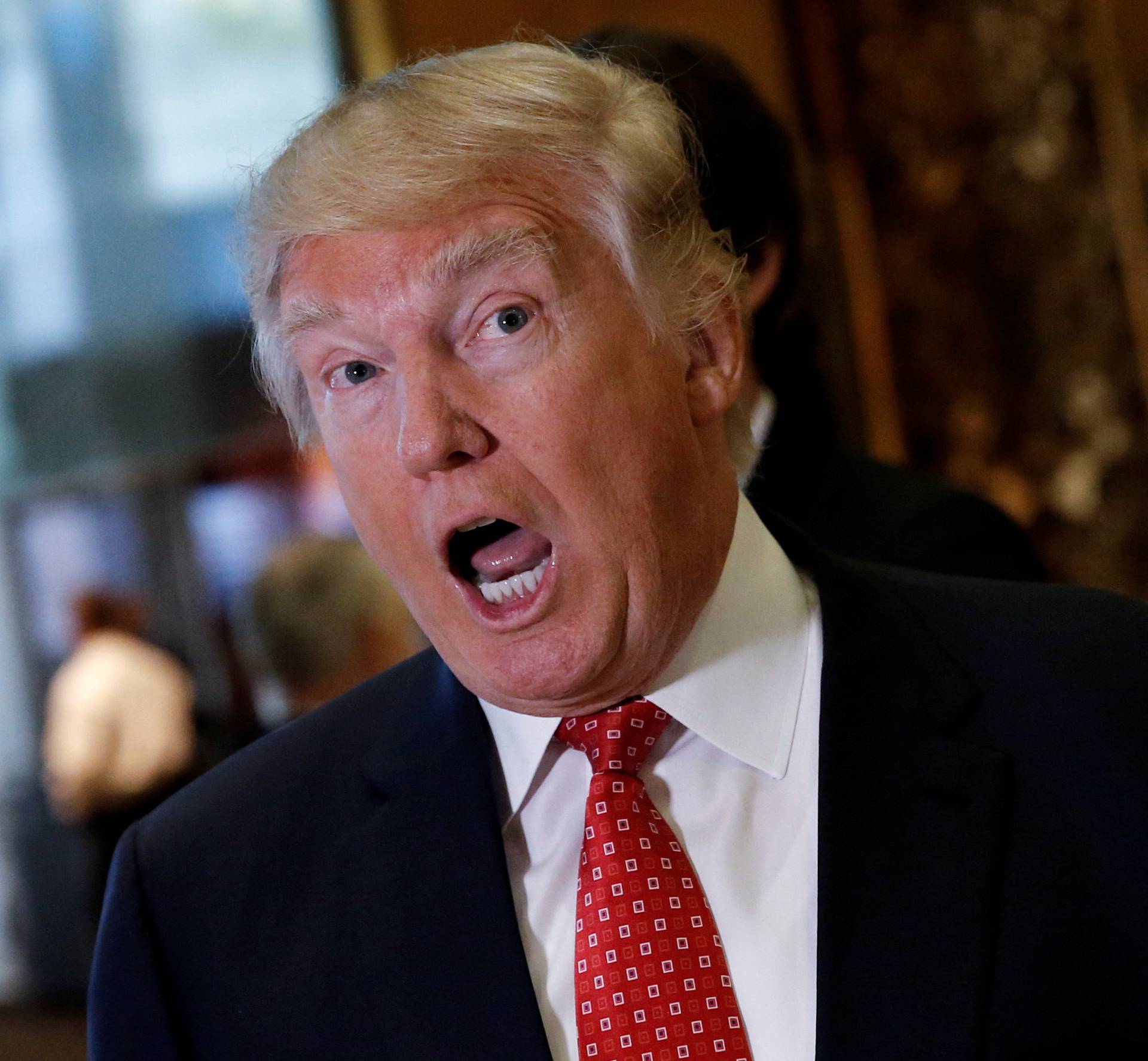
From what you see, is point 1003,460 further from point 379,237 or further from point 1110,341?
point 379,237

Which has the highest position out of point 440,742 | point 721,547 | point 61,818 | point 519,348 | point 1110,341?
point 519,348

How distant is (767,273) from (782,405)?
0.19 m

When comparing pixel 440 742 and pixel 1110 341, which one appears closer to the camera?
pixel 440 742

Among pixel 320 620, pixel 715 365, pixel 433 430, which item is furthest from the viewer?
pixel 320 620

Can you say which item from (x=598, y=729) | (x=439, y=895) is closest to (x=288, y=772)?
(x=439, y=895)

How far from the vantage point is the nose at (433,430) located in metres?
1.38

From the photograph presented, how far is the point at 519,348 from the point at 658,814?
19.5 inches

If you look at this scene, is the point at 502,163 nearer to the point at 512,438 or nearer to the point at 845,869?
the point at 512,438

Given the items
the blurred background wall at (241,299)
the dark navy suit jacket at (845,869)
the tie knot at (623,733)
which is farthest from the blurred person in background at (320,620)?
the blurred background wall at (241,299)

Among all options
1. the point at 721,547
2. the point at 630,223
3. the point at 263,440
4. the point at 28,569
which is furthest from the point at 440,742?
the point at 28,569

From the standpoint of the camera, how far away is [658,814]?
4.91 feet

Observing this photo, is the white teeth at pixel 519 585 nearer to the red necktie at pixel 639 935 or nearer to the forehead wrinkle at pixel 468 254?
the red necktie at pixel 639 935

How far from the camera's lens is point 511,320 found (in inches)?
55.8

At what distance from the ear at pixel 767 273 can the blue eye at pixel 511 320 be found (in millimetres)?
640
